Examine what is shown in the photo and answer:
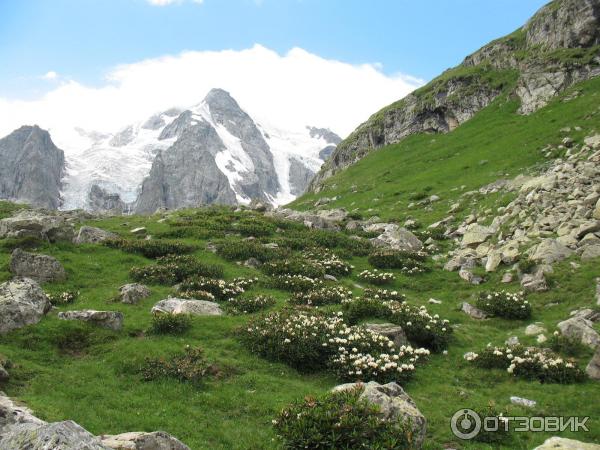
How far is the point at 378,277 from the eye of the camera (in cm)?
2906

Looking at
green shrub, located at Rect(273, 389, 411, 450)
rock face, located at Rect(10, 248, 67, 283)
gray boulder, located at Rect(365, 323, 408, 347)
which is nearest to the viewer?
A: green shrub, located at Rect(273, 389, 411, 450)

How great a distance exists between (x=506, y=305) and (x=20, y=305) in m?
20.3

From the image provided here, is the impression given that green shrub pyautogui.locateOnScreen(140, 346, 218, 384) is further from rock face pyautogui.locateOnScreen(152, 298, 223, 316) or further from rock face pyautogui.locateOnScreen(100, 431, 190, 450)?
rock face pyautogui.locateOnScreen(100, 431, 190, 450)

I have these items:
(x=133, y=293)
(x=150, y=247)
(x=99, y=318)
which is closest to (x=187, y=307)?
(x=133, y=293)

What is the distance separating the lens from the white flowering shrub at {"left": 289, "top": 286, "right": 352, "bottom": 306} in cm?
2370

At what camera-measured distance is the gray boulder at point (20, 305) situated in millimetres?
18281

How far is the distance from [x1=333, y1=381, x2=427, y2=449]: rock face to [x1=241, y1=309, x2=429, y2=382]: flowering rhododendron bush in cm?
394

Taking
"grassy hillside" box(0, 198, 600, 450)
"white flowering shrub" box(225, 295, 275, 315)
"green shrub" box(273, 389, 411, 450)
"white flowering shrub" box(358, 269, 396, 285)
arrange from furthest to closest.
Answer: "white flowering shrub" box(358, 269, 396, 285), "white flowering shrub" box(225, 295, 275, 315), "grassy hillside" box(0, 198, 600, 450), "green shrub" box(273, 389, 411, 450)

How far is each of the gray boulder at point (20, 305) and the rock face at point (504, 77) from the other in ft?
248

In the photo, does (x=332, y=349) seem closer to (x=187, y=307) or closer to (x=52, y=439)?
(x=187, y=307)

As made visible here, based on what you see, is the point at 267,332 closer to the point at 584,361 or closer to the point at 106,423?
the point at 106,423

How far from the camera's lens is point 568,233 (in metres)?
26.8

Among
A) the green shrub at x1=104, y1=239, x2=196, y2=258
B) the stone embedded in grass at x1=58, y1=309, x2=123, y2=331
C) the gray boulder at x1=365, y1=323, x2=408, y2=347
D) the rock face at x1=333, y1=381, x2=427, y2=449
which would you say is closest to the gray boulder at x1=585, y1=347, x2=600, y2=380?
the gray boulder at x1=365, y1=323, x2=408, y2=347

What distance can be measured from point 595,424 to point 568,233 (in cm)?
1613
